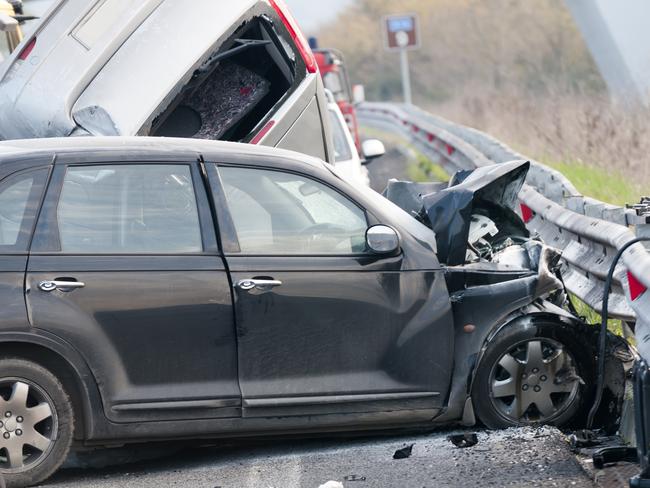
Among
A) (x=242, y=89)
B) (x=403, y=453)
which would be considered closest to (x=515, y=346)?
(x=403, y=453)

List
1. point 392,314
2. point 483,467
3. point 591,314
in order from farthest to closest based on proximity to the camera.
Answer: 1. point 591,314
2. point 392,314
3. point 483,467

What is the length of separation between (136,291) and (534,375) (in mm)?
2089

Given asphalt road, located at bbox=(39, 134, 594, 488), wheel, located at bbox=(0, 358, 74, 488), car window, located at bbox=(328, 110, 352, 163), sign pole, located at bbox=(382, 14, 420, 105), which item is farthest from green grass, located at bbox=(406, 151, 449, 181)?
wheel, located at bbox=(0, 358, 74, 488)

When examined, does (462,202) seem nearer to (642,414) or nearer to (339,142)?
(642,414)

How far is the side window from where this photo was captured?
6.27 metres

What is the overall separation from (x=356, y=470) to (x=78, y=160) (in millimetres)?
2007

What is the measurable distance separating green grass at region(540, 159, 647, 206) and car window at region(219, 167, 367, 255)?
572cm

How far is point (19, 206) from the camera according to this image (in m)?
6.35

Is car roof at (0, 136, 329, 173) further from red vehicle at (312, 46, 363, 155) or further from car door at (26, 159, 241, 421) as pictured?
red vehicle at (312, 46, 363, 155)

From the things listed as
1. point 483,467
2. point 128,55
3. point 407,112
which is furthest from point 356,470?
point 407,112

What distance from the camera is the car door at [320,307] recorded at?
254 inches

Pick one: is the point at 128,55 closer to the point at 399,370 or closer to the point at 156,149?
the point at 156,149

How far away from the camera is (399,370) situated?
6.67 meters

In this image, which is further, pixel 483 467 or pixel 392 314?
pixel 392 314
